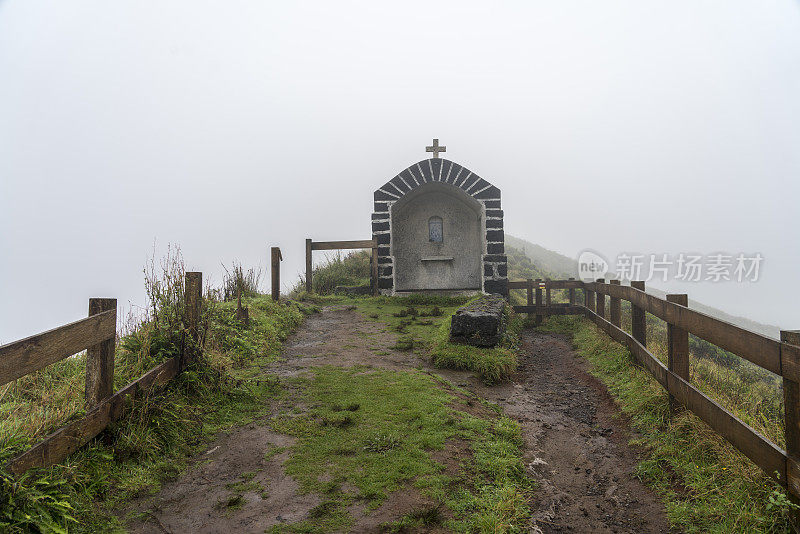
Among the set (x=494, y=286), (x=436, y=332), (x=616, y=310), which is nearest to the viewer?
(x=616, y=310)

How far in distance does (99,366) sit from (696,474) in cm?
492

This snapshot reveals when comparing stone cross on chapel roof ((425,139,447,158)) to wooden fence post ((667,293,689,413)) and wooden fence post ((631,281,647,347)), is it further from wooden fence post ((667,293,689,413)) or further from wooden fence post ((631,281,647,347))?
wooden fence post ((667,293,689,413))

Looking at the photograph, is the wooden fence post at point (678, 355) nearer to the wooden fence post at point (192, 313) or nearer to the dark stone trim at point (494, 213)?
the wooden fence post at point (192, 313)

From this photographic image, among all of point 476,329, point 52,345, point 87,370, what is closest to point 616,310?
point 476,329

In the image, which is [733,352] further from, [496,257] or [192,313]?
[496,257]

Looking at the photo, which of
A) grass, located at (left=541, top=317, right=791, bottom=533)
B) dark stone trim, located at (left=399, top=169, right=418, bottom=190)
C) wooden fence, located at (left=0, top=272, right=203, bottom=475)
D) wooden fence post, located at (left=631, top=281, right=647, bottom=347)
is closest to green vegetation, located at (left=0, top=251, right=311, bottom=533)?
wooden fence, located at (left=0, top=272, right=203, bottom=475)

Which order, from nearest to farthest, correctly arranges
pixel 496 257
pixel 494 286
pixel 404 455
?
pixel 404 455 → pixel 494 286 → pixel 496 257

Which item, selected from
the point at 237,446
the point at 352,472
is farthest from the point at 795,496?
the point at 237,446

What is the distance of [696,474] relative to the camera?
3816 mm

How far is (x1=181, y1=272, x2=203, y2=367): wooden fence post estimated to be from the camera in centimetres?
545

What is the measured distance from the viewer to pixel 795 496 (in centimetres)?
298

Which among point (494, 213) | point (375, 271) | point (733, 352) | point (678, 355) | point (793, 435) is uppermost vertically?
point (494, 213)

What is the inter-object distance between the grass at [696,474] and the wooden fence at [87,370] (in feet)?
14.5

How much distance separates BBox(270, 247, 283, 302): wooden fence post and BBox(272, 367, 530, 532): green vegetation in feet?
18.8
